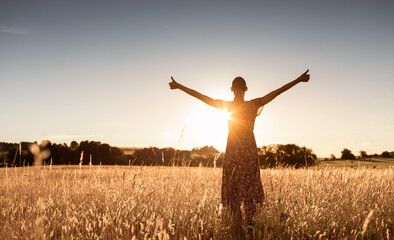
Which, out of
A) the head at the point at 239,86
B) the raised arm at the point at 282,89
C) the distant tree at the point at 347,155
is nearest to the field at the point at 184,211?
the raised arm at the point at 282,89

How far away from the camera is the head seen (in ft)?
14.2

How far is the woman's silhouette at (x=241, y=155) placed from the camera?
4.06 meters

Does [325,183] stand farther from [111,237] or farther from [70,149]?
[70,149]

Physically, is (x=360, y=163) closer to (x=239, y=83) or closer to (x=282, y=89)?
(x=282, y=89)

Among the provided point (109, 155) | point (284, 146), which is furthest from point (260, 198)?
point (109, 155)

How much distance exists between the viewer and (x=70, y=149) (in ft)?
150

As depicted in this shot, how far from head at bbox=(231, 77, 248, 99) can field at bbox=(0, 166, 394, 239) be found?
166 cm

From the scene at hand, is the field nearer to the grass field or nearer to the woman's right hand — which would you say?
the woman's right hand

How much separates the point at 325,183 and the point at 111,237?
5.06 m

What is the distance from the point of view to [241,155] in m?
4.18

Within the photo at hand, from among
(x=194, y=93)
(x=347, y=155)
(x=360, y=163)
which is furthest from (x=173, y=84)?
(x=347, y=155)

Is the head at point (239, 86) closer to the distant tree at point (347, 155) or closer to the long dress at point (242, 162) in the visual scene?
the long dress at point (242, 162)

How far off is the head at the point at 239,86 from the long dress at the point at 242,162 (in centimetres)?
18

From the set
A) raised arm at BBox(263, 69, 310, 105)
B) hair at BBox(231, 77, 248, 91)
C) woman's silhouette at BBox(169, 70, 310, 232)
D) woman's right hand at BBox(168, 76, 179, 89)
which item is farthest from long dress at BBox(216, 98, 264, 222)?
woman's right hand at BBox(168, 76, 179, 89)
